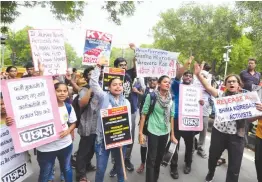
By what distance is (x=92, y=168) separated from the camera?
4.64 m

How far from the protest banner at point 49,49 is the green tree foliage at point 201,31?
21887 mm

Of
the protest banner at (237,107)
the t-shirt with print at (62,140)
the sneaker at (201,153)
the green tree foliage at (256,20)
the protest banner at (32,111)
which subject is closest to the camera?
the protest banner at (32,111)

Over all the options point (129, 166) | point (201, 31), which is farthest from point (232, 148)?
point (201, 31)

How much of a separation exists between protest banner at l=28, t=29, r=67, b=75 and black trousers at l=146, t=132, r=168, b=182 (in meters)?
1.84

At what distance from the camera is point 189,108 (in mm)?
4312

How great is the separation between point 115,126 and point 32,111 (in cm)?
106

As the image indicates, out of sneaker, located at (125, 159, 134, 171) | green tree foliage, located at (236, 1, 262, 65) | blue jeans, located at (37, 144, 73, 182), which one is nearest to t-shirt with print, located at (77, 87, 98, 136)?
blue jeans, located at (37, 144, 73, 182)

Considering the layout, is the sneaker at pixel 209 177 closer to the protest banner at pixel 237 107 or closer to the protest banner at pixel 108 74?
the protest banner at pixel 237 107

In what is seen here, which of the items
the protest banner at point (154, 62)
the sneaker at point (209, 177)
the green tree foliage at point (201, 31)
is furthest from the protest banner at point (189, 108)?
the green tree foliage at point (201, 31)

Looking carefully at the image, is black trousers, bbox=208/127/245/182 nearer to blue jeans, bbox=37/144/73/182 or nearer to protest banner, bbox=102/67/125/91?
protest banner, bbox=102/67/125/91

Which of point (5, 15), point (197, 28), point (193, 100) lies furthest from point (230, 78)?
point (197, 28)

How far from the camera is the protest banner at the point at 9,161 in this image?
9.49ft

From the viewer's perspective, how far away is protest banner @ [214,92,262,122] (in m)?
3.59

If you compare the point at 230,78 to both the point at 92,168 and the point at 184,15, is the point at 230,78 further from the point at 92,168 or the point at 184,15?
the point at 184,15
